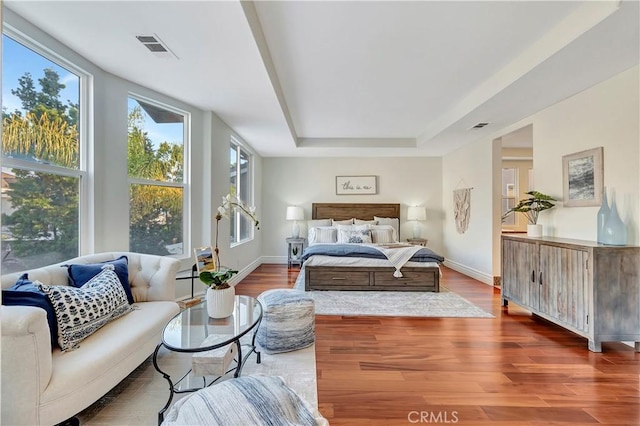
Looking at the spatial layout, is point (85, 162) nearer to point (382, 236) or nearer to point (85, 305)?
point (85, 305)

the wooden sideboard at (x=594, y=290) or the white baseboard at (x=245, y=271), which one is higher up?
the wooden sideboard at (x=594, y=290)

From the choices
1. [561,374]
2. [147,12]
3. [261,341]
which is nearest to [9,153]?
[147,12]

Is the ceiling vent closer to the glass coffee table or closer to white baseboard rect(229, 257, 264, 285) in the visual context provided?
the glass coffee table

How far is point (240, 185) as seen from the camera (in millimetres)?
5730

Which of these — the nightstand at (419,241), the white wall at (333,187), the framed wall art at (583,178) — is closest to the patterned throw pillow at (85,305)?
the framed wall art at (583,178)

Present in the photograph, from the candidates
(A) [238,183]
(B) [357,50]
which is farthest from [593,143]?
(A) [238,183]

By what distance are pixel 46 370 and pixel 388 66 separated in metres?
3.43

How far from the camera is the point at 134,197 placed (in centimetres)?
327

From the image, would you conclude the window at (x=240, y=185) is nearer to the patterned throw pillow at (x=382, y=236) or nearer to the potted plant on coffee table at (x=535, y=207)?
the patterned throw pillow at (x=382, y=236)

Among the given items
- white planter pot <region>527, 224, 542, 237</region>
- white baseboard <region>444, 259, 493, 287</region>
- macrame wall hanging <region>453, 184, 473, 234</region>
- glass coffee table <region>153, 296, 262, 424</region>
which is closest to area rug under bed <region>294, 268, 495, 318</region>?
white baseboard <region>444, 259, 493, 287</region>

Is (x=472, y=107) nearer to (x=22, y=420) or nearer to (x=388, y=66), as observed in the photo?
(x=388, y=66)

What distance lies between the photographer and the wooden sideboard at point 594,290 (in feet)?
8.61

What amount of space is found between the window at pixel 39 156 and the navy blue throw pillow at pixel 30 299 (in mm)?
662

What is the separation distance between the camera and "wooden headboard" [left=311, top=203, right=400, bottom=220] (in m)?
6.73
